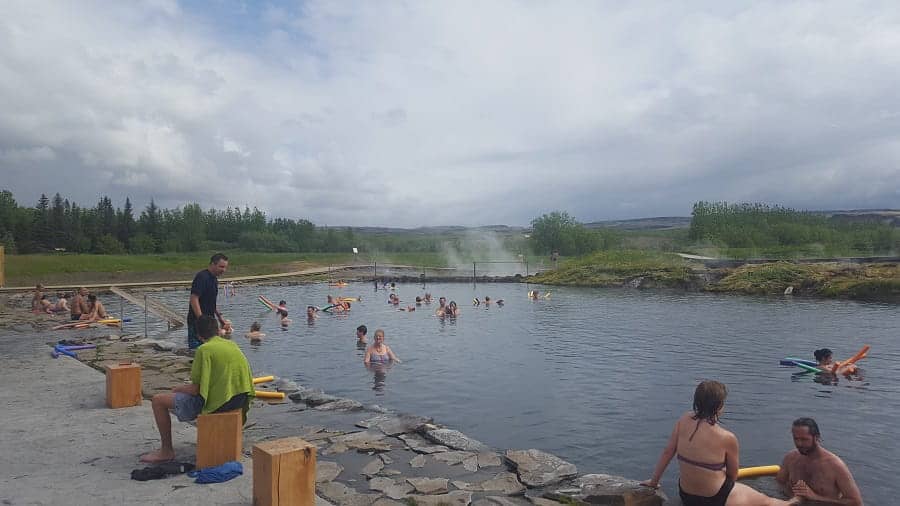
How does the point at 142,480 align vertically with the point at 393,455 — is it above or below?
above

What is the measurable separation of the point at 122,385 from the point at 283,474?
496 centimetres

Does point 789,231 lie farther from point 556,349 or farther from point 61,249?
point 61,249

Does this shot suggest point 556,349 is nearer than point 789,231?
Yes

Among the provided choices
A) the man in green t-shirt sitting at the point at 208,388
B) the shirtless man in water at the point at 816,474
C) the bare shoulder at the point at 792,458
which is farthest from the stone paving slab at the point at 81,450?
the bare shoulder at the point at 792,458

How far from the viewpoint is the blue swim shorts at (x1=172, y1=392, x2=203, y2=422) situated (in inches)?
246

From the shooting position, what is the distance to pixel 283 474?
200 inches

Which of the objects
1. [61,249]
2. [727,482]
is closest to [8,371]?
[727,482]

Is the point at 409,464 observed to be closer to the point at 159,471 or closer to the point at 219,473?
the point at 219,473

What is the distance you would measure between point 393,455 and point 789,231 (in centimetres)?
8925

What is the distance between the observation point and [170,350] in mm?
15781

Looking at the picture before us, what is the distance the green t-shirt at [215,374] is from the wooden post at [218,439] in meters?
0.17

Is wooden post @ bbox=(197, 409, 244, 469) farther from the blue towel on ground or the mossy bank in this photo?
the mossy bank

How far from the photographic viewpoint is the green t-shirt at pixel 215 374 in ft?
20.5

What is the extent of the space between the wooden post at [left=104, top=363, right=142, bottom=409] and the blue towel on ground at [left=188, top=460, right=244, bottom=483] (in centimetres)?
330
